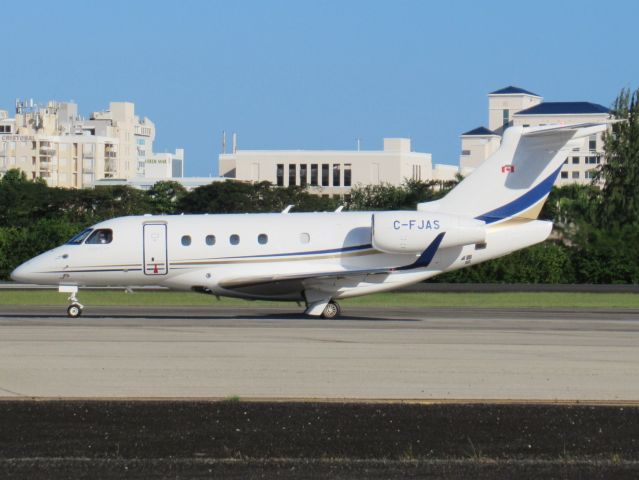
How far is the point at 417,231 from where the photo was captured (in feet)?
112

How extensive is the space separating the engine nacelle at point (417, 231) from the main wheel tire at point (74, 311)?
8.10 metres

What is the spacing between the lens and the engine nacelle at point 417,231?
34.1 meters

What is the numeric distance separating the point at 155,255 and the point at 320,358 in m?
13.6

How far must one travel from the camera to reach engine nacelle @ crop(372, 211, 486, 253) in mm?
34062

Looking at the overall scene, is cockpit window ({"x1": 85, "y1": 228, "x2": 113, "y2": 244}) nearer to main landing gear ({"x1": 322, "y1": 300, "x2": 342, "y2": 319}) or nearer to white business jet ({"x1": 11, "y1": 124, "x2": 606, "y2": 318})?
white business jet ({"x1": 11, "y1": 124, "x2": 606, "y2": 318})

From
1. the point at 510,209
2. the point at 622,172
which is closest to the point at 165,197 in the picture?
the point at 622,172

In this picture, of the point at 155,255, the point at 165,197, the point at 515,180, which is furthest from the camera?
the point at 165,197

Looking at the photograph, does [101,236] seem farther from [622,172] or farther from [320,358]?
A: [622,172]

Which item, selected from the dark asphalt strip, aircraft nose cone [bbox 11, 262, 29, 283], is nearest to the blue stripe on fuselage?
aircraft nose cone [bbox 11, 262, 29, 283]

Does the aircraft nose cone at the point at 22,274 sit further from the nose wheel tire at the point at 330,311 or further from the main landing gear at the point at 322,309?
the nose wheel tire at the point at 330,311

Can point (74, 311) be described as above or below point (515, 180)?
below

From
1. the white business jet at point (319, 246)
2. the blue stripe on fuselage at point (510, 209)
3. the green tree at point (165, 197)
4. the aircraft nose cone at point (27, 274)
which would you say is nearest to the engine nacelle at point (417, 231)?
the white business jet at point (319, 246)

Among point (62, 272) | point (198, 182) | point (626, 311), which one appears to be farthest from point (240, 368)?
point (198, 182)

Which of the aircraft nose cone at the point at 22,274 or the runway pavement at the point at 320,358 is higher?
the aircraft nose cone at the point at 22,274
